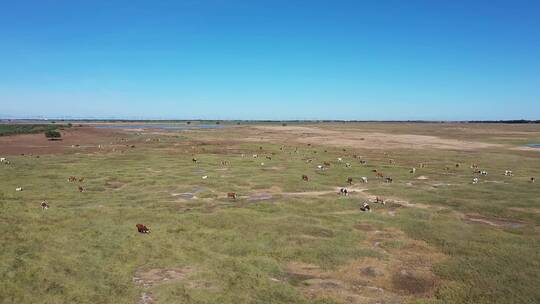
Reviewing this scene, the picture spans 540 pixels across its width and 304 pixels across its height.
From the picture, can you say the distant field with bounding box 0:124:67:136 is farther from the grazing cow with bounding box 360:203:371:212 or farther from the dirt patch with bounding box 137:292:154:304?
the dirt patch with bounding box 137:292:154:304

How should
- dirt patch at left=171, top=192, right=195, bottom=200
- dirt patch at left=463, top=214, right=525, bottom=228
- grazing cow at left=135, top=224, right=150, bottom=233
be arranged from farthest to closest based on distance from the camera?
1. dirt patch at left=171, top=192, right=195, bottom=200
2. dirt patch at left=463, top=214, right=525, bottom=228
3. grazing cow at left=135, top=224, right=150, bottom=233

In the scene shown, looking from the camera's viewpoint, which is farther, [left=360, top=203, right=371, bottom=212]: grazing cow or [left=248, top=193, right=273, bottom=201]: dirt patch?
[left=248, top=193, right=273, bottom=201]: dirt patch

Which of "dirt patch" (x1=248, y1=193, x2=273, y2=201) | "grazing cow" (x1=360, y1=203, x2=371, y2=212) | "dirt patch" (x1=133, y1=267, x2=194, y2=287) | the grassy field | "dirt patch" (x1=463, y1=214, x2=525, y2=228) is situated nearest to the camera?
the grassy field

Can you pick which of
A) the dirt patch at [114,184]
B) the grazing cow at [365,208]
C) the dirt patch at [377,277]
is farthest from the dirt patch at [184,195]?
the dirt patch at [377,277]

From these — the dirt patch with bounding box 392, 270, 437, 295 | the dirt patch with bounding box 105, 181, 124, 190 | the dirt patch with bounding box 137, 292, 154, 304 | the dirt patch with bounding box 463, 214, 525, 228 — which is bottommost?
the dirt patch with bounding box 392, 270, 437, 295

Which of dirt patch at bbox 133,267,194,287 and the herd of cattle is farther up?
the herd of cattle

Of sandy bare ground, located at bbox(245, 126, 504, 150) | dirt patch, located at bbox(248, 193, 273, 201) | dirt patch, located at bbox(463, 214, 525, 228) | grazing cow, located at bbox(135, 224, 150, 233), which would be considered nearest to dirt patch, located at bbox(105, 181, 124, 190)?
dirt patch, located at bbox(248, 193, 273, 201)

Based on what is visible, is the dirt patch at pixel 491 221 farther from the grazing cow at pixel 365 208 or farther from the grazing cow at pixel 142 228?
the grazing cow at pixel 142 228
